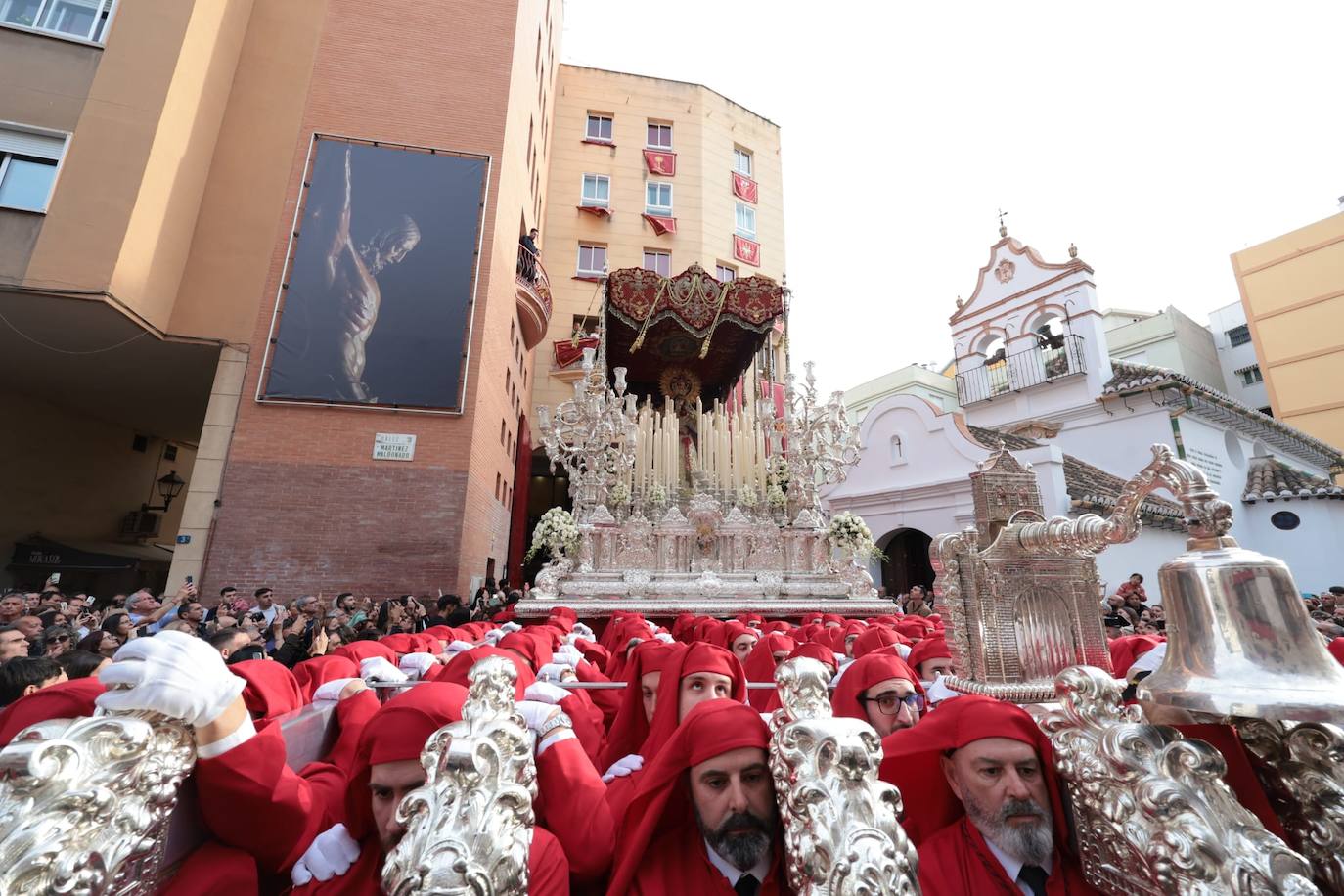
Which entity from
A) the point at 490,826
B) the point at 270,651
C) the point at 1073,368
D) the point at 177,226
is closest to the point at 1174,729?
the point at 490,826

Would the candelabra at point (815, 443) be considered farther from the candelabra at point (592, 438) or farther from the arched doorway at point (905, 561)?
the arched doorway at point (905, 561)

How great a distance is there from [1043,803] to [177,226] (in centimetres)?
1336

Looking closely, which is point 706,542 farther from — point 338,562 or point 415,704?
point 415,704

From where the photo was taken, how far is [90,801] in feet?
3.68

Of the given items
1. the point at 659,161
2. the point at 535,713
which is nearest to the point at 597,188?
the point at 659,161

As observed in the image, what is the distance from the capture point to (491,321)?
10992mm

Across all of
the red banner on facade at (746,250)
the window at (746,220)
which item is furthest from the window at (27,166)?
the window at (746,220)

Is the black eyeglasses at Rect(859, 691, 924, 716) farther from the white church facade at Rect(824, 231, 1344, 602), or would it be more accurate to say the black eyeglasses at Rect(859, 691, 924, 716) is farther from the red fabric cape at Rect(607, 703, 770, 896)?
the white church facade at Rect(824, 231, 1344, 602)

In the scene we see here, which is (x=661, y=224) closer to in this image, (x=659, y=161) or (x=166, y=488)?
(x=659, y=161)

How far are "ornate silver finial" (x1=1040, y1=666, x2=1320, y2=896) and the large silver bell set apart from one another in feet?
0.33

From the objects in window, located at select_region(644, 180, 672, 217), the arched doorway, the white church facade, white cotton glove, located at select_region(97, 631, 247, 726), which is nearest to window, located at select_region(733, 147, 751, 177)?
window, located at select_region(644, 180, 672, 217)

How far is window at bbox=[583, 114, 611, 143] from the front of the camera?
19594mm

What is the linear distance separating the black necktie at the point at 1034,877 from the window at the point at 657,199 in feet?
65.5

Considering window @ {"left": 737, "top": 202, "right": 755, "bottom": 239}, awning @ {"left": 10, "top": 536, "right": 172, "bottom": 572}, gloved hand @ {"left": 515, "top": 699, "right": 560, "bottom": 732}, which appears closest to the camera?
gloved hand @ {"left": 515, "top": 699, "right": 560, "bottom": 732}
